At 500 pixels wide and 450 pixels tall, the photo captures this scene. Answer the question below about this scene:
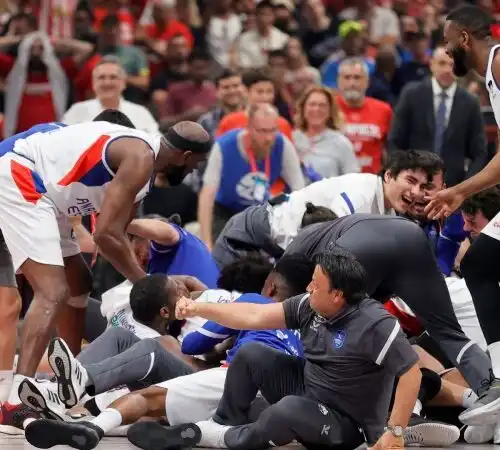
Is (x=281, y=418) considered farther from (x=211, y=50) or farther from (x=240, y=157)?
(x=211, y=50)

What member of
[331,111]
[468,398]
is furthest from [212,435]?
[331,111]

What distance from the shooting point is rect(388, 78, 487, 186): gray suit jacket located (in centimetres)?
1016

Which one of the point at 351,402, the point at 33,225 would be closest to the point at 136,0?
the point at 33,225

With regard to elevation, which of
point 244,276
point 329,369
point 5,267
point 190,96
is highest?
point 329,369

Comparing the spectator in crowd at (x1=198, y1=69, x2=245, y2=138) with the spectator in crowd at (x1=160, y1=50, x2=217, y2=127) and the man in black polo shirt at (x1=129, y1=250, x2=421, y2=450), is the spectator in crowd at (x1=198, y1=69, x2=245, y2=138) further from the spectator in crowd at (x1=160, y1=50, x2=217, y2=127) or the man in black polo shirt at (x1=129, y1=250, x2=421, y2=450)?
the man in black polo shirt at (x1=129, y1=250, x2=421, y2=450)

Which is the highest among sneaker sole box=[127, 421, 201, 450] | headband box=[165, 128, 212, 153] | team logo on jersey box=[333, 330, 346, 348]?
headband box=[165, 128, 212, 153]

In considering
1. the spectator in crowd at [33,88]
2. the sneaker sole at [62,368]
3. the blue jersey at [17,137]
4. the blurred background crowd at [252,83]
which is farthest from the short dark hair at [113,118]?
the spectator in crowd at [33,88]

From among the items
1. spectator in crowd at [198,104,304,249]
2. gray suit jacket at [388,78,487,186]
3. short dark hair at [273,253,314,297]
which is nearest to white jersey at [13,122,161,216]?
short dark hair at [273,253,314,297]

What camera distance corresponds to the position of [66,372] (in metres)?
5.88

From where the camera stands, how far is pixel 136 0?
49.4 ft

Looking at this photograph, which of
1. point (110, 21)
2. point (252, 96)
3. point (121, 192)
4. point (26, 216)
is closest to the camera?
point (121, 192)

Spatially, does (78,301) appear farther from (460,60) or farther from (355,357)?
(460,60)

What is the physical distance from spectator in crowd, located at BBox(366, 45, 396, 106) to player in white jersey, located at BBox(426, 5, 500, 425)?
6.16 meters

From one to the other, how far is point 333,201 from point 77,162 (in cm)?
160
